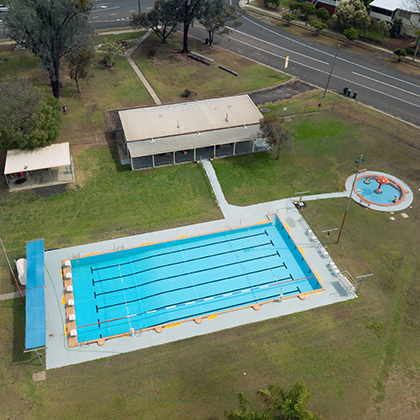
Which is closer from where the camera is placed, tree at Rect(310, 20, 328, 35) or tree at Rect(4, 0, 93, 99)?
tree at Rect(4, 0, 93, 99)

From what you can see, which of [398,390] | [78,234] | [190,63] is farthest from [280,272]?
Result: [190,63]

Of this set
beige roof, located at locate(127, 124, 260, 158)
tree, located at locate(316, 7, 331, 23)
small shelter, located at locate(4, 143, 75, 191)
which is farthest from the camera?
tree, located at locate(316, 7, 331, 23)

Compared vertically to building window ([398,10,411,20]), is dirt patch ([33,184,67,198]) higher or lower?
lower

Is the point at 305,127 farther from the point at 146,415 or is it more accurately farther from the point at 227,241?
the point at 146,415

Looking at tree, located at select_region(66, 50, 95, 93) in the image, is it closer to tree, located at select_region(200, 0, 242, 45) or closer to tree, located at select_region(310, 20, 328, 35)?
tree, located at select_region(200, 0, 242, 45)

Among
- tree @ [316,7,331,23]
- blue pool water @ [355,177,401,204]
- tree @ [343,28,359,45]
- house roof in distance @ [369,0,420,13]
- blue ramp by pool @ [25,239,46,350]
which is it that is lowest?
blue ramp by pool @ [25,239,46,350]

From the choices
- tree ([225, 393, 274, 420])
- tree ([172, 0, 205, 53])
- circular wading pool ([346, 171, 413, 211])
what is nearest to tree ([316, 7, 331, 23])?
tree ([172, 0, 205, 53])

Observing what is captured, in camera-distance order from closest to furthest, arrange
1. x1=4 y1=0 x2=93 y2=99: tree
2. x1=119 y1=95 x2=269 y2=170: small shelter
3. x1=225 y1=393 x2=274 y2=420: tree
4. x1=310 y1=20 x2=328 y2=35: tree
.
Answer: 1. x1=225 y1=393 x2=274 y2=420: tree
2. x1=4 y1=0 x2=93 y2=99: tree
3. x1=119 y1=95 x2=269 y2=170: small shelter
4. x1=310 y1=20 x2=328 y2=35: tree
